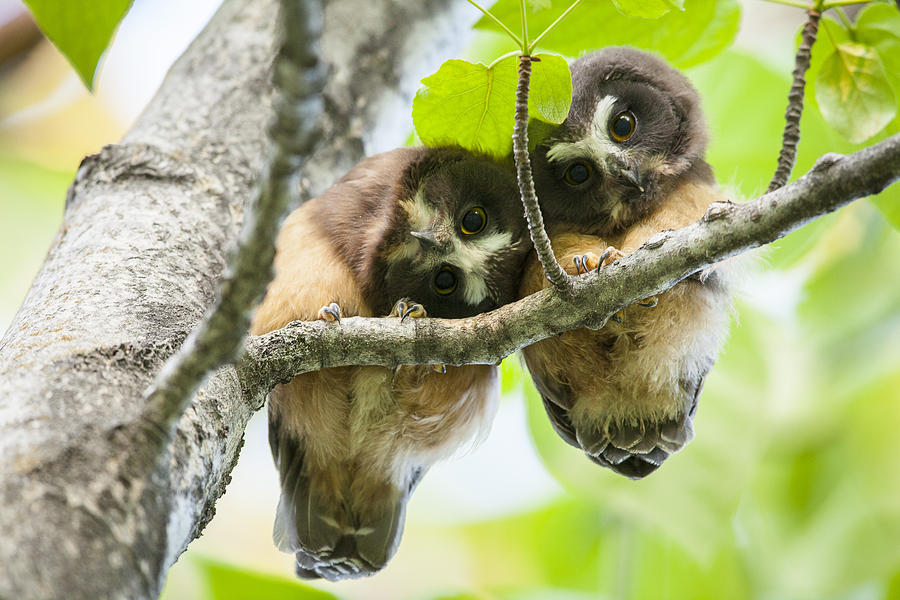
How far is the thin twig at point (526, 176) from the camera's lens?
1713 millimetres

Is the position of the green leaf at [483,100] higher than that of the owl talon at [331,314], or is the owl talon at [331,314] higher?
the green leaf at [483,100]

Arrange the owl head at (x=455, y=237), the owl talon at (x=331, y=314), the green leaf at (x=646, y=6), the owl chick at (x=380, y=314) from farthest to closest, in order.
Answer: the owl head at (x=455, y=237) < the owl chick at (x=380, y=314) < the owl talon at (x=331, y=314) < the green leaf at (x=646, y=6)

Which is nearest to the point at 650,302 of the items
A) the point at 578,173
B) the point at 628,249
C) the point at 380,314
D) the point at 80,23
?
the point at 628,249

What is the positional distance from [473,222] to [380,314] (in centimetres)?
50

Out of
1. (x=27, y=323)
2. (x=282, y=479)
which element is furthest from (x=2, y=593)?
(x=282, y=479)

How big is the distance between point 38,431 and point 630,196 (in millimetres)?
1992

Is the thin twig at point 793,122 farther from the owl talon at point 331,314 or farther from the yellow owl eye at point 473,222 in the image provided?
the yellow owl eye at point 473,222

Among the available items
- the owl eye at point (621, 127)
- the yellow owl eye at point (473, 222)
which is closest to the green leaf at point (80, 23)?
the yellow owl eye at point (473, 222)

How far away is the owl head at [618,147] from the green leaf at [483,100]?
64cm

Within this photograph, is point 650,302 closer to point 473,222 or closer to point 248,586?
point 473,222

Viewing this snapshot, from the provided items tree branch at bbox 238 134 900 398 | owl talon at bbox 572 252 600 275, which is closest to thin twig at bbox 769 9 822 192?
tree branch at bbox 238 134 900 398

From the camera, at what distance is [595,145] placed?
2863mm

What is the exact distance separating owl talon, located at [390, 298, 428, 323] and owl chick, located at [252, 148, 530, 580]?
11 centimetres

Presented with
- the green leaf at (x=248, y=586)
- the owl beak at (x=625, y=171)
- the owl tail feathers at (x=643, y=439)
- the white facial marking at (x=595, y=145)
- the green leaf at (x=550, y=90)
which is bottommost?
the green leaf at (x=248, y=586)
